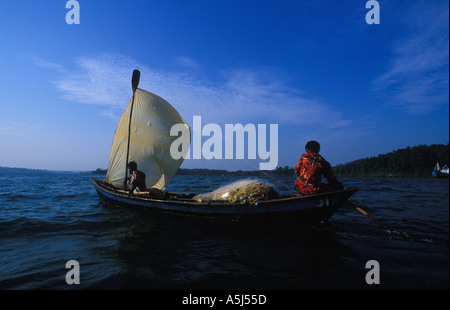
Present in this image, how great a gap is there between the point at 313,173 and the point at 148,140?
11524 millimetres

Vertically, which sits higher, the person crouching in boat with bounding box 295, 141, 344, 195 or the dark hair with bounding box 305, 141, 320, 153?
the dark hair with bounding box 305, 141, 320, 153

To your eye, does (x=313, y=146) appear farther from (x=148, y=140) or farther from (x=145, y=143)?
(x=145, y=143)

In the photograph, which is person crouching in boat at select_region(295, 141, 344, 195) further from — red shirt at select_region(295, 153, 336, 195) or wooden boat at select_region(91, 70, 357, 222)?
wooden boat at select_region(91, 70, 357, 222)

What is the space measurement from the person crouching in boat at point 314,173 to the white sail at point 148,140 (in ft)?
33.7

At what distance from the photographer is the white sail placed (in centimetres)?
1467

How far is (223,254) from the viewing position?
232 inches

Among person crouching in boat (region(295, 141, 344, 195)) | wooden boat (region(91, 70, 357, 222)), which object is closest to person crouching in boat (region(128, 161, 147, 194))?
wooden boat (region(91, 70, 357, 222))

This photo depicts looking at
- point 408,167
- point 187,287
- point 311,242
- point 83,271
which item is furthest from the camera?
point 408,167

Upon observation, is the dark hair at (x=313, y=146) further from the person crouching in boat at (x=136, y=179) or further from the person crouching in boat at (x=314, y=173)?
the person crouching in boat at (x=136, y=179)
